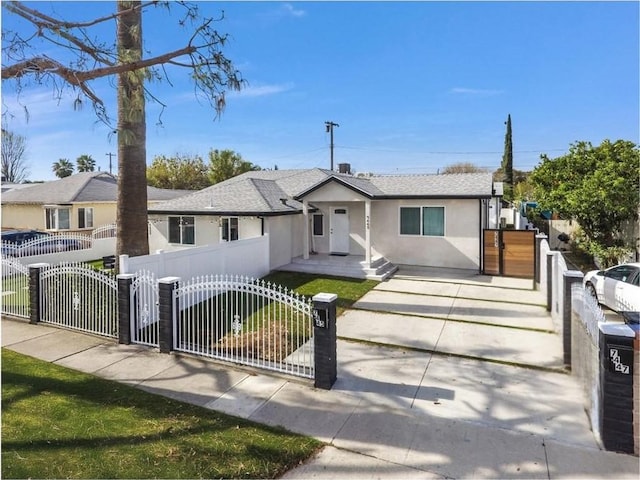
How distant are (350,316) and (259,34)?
291 inches

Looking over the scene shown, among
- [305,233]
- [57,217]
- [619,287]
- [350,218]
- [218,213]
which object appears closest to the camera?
[619,287]

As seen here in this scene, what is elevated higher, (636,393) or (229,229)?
(229,229)

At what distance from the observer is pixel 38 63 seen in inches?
230

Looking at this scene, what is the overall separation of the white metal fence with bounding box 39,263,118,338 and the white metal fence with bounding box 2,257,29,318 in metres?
0.93

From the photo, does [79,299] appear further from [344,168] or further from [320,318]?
[344,168]

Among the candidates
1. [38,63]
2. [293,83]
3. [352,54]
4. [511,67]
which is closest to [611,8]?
[511,67]

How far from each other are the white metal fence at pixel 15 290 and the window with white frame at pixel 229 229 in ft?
23.7

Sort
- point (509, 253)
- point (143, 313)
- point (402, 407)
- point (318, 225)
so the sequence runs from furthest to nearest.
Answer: point (318, 225), point (509, 253), point (143, 313), point (402, 407)

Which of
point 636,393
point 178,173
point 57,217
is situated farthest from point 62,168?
point 636,393

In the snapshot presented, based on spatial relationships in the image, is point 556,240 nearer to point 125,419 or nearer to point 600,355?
point 600,355

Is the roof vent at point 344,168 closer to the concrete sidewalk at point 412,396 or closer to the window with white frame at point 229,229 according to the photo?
the window with white frame at point 229,229

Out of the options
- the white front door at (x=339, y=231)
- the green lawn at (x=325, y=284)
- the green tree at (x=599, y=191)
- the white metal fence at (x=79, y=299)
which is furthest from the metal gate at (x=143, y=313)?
the green tree at (x=599, y=191)

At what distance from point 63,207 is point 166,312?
79.7 feet

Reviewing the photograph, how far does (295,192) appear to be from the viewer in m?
19.8
